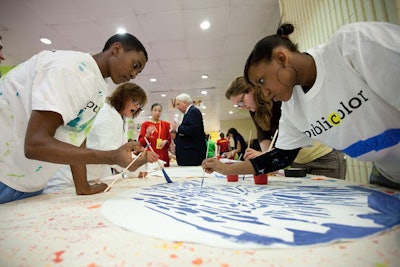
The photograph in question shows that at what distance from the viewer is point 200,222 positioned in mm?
475

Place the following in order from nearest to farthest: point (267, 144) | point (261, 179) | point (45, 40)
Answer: point (261, 179) → point (267, 144) → point (45, 40)

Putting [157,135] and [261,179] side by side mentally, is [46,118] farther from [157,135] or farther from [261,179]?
[157,135]

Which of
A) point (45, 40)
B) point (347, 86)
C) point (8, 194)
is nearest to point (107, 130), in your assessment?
point (8, 194)

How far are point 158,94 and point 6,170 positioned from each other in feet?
18.3

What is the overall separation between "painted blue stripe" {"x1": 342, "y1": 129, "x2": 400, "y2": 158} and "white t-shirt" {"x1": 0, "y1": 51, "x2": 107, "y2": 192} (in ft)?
3.53

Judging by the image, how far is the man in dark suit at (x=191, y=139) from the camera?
2.47 metres

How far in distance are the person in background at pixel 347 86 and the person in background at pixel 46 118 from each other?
Result: 707 mm

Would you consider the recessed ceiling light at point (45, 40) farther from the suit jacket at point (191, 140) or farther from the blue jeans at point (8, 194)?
the blue jeans at point (8, 194)

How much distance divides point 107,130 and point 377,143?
1485 millimetres

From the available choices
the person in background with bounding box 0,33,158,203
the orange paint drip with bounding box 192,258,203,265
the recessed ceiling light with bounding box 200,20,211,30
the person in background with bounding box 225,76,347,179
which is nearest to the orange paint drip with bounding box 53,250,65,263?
the orange paint drip with bounding box 192,258,203,265

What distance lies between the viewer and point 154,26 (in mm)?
2994

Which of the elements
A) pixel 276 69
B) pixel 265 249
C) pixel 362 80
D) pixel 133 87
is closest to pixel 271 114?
pixel 276 69

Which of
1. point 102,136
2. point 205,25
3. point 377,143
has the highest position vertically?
point 205,25

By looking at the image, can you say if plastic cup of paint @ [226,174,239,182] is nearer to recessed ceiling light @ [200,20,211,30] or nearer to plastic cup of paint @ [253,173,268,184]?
plastic cup of paint @ [253,173,268,184]
